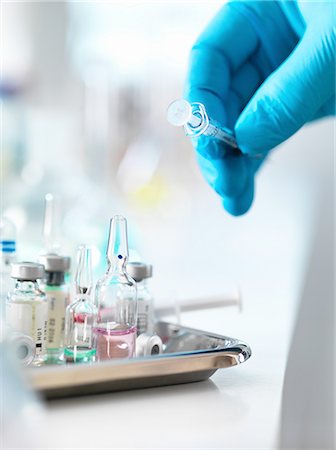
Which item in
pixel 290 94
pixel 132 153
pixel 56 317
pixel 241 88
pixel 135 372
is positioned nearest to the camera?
pixel 135 372

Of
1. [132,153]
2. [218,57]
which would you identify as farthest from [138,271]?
[132,153]

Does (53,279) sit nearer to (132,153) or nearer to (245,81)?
(245,81)

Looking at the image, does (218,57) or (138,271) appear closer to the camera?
(138,271)

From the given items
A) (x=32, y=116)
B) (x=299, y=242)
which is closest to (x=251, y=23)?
(x=299, y=242)

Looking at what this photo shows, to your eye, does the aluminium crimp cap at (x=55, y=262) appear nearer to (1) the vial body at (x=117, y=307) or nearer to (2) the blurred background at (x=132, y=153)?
(1) the vial body at (x=117, y=307)

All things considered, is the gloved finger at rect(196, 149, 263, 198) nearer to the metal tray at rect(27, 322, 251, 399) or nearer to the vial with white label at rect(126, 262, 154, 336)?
the vial with white label at rect(126, 262, 154, 336)

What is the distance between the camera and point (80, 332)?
2.71ft

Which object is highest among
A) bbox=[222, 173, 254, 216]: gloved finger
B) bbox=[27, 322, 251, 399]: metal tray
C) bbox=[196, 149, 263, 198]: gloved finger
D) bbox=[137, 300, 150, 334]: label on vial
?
bbox=[196, 149, 263, 198]: gloved finger

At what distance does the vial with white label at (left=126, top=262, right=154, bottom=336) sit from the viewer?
37.0 inches

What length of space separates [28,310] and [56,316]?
110 mm

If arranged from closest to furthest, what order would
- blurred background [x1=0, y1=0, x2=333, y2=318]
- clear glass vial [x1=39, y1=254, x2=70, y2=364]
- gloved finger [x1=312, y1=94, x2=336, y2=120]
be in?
clear glass vial [x1=39, y1=254, x2=70, y2=364] < gloved finger [x1=312, y1=94, x2=336, y2=120] < blurred background [x1=0, y1=0, x2=333, y2=318]

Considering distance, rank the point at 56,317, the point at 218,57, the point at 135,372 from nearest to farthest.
Result: the point at 135,372, the point at 56,317, the point at 218,57

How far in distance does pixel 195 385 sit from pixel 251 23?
28.8 inches

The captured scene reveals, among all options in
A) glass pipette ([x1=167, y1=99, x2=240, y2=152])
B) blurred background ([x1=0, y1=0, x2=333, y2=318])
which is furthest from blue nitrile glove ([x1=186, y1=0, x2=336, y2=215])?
blurred background ([x1=0, y1=0, x2=333, y2=318])
